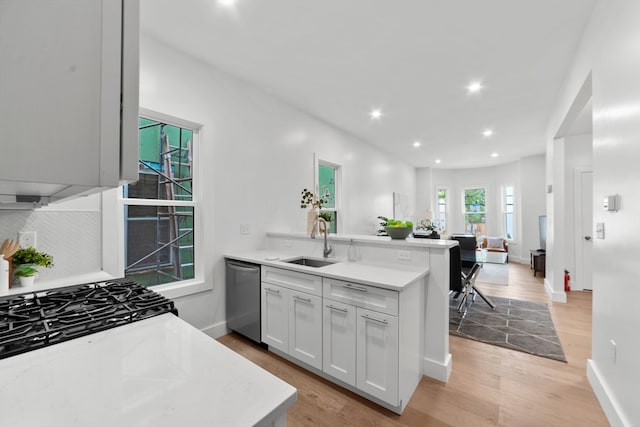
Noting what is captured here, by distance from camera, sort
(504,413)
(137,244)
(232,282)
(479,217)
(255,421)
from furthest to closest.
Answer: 1. (479,217)
2. (232,282)
3. (137,244)
4. (504,413)
5. (255,421)

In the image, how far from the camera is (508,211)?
8180mm

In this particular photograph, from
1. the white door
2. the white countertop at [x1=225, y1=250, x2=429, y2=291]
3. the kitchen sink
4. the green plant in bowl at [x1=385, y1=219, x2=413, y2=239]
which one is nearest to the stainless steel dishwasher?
the white countertop at [x1=225, y1=250, x2=429, y2=291]

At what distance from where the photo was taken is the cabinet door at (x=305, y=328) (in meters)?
2.10

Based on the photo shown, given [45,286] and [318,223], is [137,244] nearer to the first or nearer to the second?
[45,286]

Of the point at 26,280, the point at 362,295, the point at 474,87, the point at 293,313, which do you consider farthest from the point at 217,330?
the point at 474,87

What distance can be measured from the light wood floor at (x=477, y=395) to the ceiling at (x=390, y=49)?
2.78 meters

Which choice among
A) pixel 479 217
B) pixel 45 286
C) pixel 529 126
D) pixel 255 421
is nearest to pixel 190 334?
pixel 255 421

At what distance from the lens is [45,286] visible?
161 centimetres

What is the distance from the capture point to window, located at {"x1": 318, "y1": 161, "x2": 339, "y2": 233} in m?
4.63

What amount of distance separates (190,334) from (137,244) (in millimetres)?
2029

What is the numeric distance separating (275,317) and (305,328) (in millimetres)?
360

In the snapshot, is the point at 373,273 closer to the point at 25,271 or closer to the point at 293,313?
the point at 293,313

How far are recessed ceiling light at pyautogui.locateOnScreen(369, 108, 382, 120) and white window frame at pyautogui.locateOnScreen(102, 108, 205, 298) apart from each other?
2501mm

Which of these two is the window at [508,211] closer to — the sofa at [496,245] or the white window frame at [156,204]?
the sofa at [496,245]
